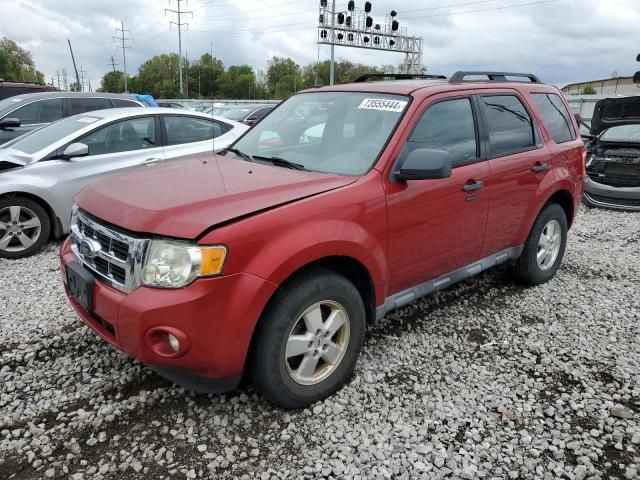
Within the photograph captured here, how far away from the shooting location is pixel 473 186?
12.1 feet

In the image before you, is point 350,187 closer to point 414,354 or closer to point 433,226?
point 433,226

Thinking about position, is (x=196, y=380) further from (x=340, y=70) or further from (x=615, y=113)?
(x=340, y=70)

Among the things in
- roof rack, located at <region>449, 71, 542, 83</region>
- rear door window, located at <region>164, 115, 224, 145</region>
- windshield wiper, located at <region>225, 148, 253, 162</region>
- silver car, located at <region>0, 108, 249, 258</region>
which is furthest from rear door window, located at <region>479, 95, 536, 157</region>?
A: rear door window, located at <region>164, 115, 224, 145</region>

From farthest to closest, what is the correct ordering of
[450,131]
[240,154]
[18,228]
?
[18,228], [240,154], [450,131]

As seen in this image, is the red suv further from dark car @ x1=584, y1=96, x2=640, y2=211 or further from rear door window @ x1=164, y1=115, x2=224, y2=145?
dark car @ x1=584, y1=96, x2=640, y2=211

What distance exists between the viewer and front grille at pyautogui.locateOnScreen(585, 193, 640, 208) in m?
8.48

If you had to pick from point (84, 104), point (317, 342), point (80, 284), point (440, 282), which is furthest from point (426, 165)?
point (84, 104)

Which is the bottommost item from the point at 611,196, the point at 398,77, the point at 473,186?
the point at 611,196

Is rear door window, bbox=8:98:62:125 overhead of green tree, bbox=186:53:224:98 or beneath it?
beneath

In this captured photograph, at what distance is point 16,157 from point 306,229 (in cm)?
475

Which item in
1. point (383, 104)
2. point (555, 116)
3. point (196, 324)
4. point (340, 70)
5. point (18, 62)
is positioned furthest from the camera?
point (18, 62)

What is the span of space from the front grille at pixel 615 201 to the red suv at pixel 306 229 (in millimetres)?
5119

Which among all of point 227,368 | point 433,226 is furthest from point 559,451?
point 227,368

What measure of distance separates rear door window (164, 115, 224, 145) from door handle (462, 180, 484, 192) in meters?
4.25
